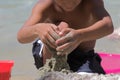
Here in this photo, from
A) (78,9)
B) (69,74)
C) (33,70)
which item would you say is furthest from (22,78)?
(69,74)

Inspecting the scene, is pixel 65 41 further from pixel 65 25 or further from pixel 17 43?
pixel 17 43

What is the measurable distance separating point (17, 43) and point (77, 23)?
4.42ft

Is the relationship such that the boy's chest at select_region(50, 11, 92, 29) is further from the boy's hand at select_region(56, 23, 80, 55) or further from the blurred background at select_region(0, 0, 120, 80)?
the blurred background at select_region(0, 0, 120, 80)

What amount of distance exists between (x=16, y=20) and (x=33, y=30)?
6.96 feet

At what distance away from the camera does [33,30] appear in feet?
5.82

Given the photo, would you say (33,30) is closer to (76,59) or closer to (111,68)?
(76,59)

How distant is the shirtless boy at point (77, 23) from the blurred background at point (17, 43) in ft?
1.95

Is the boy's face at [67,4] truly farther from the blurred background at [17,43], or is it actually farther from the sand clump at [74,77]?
the blurred background at [17,43]

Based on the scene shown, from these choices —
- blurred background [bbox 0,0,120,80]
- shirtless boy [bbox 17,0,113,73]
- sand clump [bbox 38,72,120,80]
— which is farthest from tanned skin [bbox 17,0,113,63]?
blurred background [bbox 0,0,120,80]

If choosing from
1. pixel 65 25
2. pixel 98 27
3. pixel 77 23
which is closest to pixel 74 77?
pixel 65 25

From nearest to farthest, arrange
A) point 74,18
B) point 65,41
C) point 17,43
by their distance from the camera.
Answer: point 65,41 < point 74,18 < point 17,43

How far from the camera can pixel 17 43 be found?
10.9 feet

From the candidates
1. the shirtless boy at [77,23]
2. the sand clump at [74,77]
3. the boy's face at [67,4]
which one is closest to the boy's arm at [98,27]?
the shirtless boy at [77,23]

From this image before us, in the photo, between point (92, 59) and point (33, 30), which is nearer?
point (33, 30)
